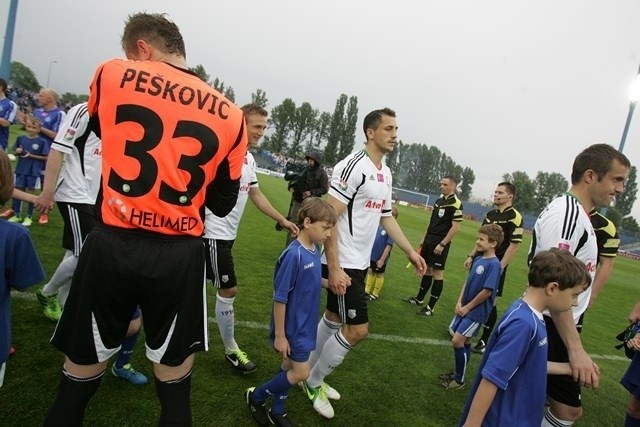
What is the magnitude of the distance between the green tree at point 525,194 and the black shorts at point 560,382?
285 ft

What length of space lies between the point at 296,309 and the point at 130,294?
4.31ft

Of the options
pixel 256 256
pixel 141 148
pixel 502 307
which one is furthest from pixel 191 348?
pixel 502 307

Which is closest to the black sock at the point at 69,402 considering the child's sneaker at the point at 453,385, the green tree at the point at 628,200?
the child's sneaker at the point at 453,385

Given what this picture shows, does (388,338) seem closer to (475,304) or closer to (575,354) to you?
(475,304)

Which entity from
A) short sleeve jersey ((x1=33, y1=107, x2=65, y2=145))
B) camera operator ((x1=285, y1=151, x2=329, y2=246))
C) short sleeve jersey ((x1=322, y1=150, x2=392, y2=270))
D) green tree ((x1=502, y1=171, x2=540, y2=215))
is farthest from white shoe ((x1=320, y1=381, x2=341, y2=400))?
green tree ((x1=502, y1=171, x2=540, y2=215))

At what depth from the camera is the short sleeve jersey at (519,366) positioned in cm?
200

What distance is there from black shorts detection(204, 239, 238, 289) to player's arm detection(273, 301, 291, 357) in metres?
0.98

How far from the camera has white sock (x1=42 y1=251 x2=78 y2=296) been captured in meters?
3.40

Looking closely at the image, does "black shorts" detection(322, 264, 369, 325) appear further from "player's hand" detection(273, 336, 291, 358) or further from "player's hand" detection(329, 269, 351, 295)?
"player's hand" detection(273, 336, 291, 358)

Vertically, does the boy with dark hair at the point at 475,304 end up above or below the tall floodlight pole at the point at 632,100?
below

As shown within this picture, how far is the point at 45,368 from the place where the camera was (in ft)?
9.64

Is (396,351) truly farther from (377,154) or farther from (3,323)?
(3,323)

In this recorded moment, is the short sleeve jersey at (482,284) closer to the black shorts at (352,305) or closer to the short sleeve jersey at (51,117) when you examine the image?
the black shorts at (352,305)

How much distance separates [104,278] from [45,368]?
1989 millimetres
